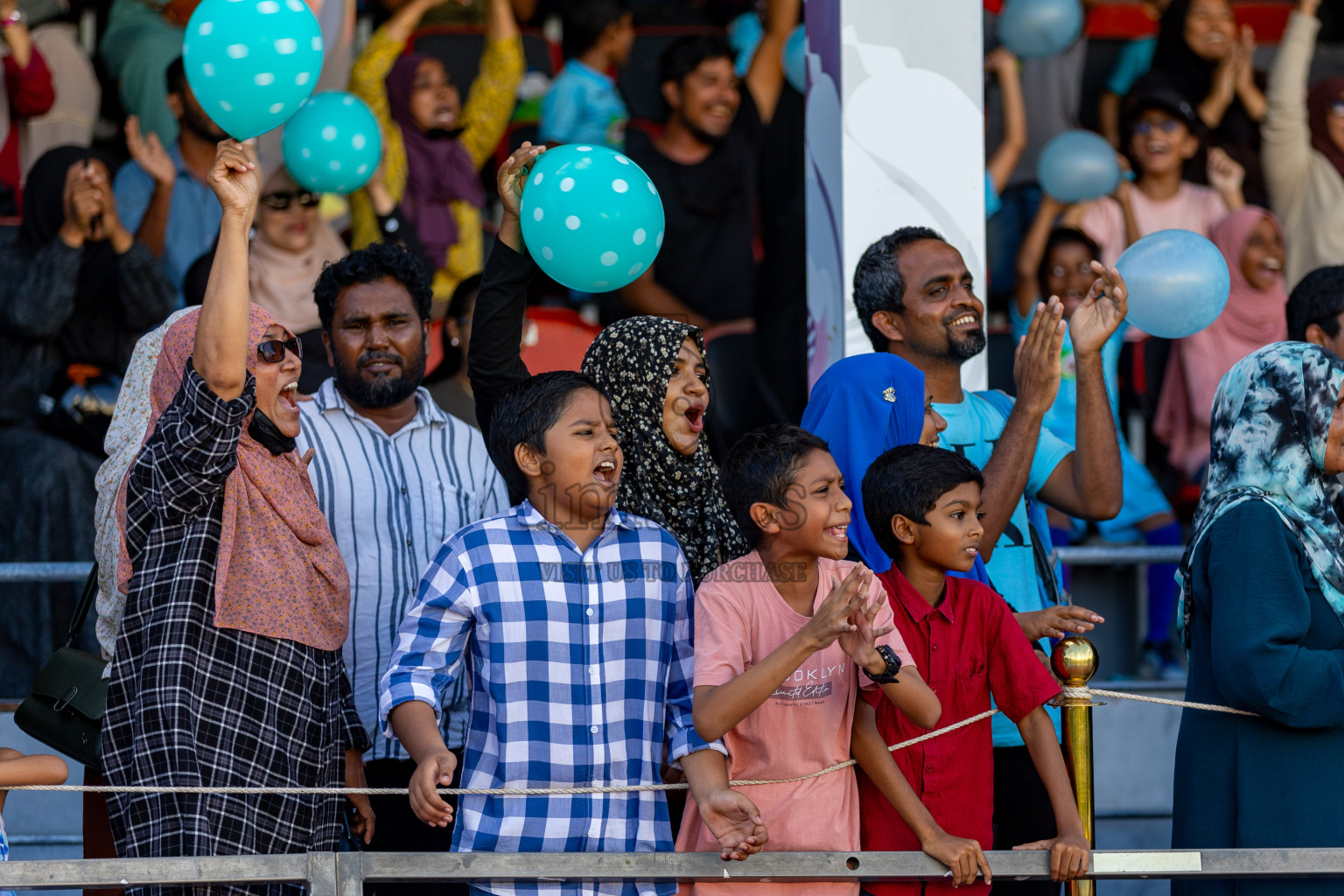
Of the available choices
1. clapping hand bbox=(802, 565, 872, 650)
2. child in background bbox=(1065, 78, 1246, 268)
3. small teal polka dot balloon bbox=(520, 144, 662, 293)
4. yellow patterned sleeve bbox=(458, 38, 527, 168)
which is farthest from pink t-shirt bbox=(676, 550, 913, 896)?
child in background bbox=(1065, 78, 1246, 268)

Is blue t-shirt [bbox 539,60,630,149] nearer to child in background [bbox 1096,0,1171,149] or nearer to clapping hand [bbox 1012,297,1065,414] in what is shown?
child in background [bbox 1096,0,1171,149]

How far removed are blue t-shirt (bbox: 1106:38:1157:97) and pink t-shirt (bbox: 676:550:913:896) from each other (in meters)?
5.17

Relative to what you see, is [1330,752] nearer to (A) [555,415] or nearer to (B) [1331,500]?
(B) [1331,500]

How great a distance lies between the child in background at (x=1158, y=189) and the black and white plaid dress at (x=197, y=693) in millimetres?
4576

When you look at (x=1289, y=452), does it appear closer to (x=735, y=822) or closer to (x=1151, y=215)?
(x=735, y=822)

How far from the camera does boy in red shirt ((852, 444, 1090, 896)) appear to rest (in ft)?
9.06

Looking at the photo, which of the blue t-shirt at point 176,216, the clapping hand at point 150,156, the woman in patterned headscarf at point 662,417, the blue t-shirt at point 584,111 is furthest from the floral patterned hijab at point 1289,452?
the clapping hand at point 150,156

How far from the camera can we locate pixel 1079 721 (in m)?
2.90

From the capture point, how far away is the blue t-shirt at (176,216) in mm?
5758

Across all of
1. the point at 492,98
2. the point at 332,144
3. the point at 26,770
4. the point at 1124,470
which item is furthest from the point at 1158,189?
the point at 26,770

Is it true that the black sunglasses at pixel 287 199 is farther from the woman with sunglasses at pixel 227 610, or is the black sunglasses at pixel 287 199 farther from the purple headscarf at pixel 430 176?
the woman with sunglasses at pixel 227 610

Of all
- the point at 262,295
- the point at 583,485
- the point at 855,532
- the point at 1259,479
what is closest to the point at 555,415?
the point at 583,485

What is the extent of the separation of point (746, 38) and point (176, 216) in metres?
2.76

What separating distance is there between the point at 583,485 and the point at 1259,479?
141 cm
